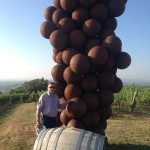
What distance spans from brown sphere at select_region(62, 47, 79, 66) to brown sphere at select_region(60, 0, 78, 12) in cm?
113

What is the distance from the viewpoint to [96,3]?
320 inches

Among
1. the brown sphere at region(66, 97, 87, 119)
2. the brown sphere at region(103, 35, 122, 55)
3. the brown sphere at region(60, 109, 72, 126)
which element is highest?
the brown sphere at region(103, 35, 122, 55)

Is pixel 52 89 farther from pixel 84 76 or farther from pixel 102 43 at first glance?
pixel 102 43

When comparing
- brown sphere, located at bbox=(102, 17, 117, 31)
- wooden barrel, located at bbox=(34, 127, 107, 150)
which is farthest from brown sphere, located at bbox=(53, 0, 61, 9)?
wooden barrel, located at bbox=(34, 127, 107, 150)

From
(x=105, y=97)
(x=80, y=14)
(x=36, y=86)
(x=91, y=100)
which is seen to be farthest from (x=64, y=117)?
(x=36, y=86)

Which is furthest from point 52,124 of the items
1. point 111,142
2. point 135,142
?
point 135,142

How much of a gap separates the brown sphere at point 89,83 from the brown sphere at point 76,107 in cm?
34

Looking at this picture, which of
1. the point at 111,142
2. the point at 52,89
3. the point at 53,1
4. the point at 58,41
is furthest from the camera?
the point at 111,142

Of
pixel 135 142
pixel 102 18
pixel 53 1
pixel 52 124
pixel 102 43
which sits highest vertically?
pixel 53 1

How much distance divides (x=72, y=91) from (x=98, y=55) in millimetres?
1104

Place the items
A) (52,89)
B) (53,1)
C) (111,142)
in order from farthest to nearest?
(111,142)
(53,1)
(52,89)

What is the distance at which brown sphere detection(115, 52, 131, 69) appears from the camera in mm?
7848

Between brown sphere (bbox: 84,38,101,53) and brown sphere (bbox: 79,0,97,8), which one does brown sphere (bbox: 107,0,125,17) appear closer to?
brown sphere (bbox: 79,0,97,8)

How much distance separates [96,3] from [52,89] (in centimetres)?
261
